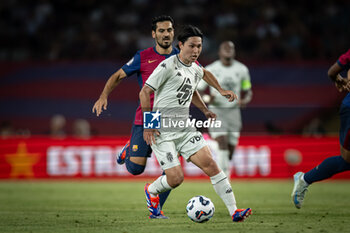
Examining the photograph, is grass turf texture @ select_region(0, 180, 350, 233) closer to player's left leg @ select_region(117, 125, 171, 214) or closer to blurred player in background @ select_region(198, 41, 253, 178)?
player's left leg @ select_region(117, 125, 171, 214)

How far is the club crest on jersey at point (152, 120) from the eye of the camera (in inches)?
250

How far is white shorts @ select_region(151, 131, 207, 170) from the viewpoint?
6355 mm

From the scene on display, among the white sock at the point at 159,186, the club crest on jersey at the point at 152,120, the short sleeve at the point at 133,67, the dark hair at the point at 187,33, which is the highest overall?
the dark hair at the point at 187,33

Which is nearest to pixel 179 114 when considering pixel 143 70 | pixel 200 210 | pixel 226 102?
pixel 143 70

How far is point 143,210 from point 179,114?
2.05m

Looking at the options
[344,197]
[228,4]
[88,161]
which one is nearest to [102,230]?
[344,197]

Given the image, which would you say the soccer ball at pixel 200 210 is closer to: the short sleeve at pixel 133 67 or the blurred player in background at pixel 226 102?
the short sleeve at pixel 133 67

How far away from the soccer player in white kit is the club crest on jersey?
0.03 m

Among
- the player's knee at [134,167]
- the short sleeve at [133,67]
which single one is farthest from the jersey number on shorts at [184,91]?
the player's knee at [134,167]

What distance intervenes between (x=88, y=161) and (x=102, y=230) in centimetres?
928

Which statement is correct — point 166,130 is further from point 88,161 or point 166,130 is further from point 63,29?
point 63,29

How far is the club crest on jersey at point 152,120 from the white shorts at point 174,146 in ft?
0.46

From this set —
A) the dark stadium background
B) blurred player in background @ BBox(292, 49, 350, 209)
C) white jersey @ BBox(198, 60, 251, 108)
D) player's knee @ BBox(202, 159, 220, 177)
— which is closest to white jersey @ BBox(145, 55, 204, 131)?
player's knee @ BBox(202, 159, 220, 177)

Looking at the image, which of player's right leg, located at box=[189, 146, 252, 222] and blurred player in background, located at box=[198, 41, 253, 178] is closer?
player's right leg, located at box=[189, 146, 252, 222]
